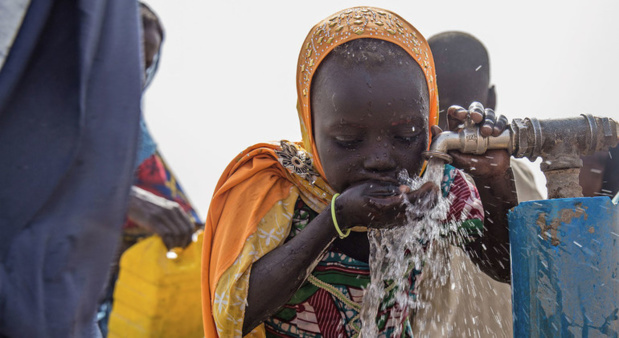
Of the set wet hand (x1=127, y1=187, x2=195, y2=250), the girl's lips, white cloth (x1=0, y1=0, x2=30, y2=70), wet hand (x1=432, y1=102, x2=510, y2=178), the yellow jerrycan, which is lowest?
the yellow jerrycan

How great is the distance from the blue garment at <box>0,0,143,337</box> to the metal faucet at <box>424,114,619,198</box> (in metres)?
1.15

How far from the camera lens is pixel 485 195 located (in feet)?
7.84

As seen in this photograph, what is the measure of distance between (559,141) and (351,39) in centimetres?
92

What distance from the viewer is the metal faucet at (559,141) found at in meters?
1.96

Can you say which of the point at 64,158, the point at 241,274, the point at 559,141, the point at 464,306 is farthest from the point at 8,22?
the point at 464,306

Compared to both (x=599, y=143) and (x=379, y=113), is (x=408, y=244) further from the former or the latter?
(x=599, y=143)

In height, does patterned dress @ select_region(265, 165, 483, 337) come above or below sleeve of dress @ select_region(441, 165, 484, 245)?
below

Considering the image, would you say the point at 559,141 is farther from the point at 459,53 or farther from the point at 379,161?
the point at 459,53

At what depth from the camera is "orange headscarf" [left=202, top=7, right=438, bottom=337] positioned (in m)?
2.38

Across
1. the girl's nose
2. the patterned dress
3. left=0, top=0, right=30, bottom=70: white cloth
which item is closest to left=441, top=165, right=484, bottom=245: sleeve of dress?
the patterned dress

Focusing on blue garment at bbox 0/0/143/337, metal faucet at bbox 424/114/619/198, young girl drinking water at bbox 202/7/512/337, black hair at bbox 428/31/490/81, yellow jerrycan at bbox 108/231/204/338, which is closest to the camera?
blue garment at bbox 0/0/143/337

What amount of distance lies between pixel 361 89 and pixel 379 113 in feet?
0.38

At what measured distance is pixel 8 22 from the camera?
1303mm

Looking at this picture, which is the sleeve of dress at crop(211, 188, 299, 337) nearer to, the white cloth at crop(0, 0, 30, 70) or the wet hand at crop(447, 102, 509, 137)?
the wet hand at crop(447, 102, 509, 137)
